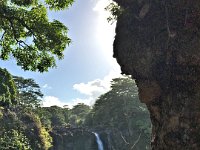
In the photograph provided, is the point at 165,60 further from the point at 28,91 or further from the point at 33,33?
the point at 28,91

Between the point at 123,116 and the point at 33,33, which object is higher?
the point at 123,116

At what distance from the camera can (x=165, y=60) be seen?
13727mm

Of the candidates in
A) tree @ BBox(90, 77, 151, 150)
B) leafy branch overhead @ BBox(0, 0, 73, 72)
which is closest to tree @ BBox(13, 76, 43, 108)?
tree @ BBox(90, 77, 151, 150)

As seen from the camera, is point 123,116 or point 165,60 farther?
point 123,116

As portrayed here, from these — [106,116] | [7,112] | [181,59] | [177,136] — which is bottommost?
[177,136]

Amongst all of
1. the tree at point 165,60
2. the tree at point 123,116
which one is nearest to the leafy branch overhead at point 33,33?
the tree at point 165,60

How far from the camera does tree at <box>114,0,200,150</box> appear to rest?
12586 mm

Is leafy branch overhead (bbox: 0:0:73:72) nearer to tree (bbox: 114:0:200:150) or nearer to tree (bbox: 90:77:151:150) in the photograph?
tree (bbox: 114:0:200:150)

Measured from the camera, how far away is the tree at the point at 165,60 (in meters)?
12.6

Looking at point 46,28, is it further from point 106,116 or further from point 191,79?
point 106,116

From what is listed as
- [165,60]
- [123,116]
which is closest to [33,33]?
[165,60]

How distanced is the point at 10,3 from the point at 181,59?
6548 mm

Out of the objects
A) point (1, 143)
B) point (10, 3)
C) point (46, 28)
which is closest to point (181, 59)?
point (46, 28)

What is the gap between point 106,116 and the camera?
222ft
